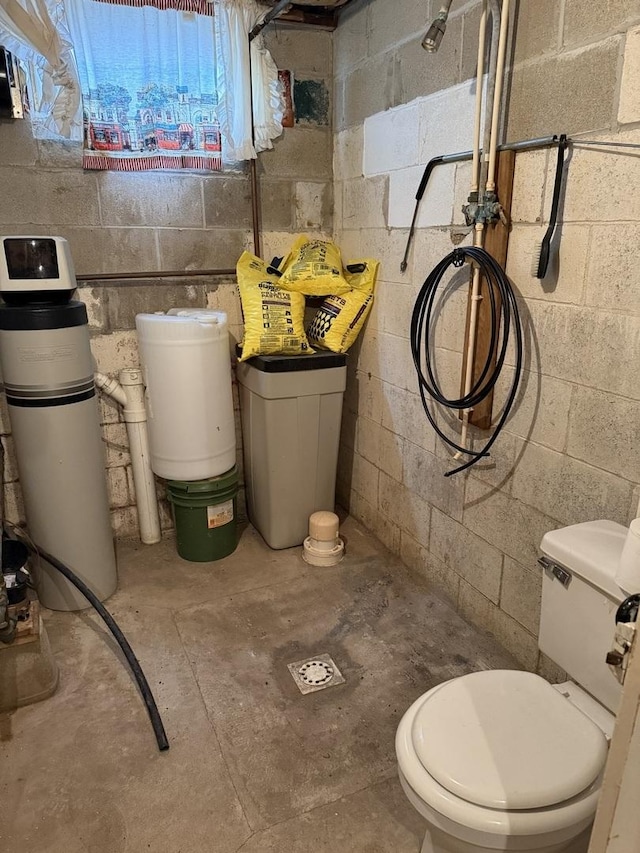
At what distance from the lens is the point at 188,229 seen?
2721 mm

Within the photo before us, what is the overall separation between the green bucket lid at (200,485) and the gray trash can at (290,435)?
0.67ft

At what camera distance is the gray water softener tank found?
207 centimetres

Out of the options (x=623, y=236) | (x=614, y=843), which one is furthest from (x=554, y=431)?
(x=614, y=843)

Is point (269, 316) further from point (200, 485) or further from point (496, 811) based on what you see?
point (496, 811)

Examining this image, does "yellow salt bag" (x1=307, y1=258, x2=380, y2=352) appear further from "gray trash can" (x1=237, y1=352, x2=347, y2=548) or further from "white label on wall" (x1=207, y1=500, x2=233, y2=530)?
"white label on wall" (x1=207, y1=500, x2=233, y2=530)

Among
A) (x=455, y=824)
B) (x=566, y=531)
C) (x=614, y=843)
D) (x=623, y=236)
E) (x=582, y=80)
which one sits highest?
(x=582, y=80)

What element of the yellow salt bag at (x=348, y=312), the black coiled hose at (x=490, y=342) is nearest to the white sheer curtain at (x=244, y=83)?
the yellow salt bag at (x=348, y=312)

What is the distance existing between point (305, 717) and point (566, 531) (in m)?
1.02

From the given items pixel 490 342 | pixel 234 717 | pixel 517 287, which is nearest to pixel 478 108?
pixel 517 287

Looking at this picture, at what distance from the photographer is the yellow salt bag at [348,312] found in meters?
2.71

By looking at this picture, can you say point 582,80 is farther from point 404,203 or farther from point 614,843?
point 614,843

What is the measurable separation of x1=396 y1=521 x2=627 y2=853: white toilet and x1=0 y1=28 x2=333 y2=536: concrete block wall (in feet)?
6.48

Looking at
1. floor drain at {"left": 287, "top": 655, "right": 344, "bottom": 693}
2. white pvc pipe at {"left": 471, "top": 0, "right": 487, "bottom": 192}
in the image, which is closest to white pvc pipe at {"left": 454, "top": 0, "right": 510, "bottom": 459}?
white pvc pipe at {"left": 471, "top": 0, "right": 487, "bottom": 192}

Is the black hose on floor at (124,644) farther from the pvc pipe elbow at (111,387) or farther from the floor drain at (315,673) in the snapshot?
the pvc pipe elbow at (111,387)
